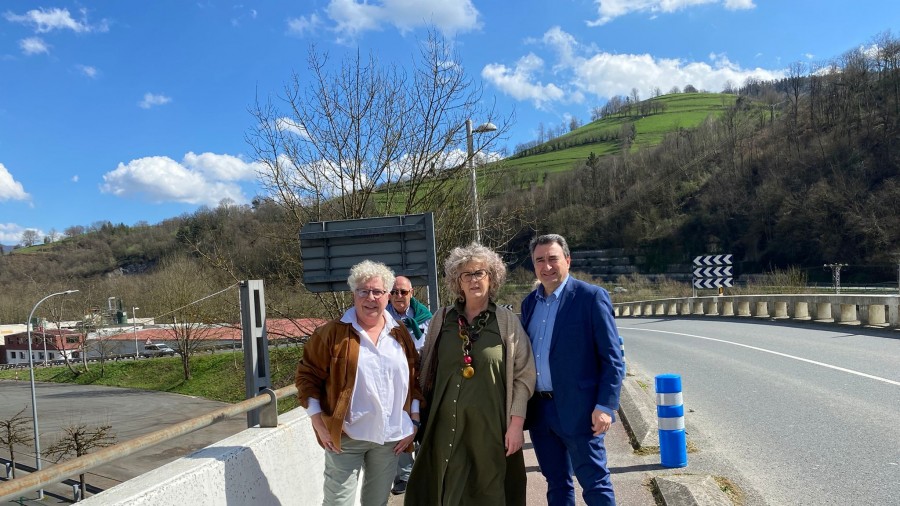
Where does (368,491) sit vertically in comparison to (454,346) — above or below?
below

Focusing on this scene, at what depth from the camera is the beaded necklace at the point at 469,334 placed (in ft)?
10.2

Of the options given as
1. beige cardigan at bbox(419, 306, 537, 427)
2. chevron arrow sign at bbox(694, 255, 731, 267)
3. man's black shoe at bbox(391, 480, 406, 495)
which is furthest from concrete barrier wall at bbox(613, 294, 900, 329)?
beige cardigan at bbox(419, 306, 537, 427)

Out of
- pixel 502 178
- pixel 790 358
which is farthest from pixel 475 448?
pixel 502 178

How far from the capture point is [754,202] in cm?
7006

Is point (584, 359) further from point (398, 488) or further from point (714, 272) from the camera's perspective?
point (714, 272)

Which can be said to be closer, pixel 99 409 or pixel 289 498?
pixel 289 498

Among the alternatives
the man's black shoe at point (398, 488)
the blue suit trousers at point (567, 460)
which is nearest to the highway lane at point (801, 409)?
the blue suit trousers at point (567, 460)

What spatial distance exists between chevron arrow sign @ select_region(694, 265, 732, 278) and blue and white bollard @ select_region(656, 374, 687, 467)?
2322 centimetres

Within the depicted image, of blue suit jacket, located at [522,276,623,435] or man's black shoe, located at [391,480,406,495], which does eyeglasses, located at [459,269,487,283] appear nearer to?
blue suit jacket, located at [522,276,623,435]

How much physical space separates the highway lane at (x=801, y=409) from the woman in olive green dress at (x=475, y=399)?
2.51 m

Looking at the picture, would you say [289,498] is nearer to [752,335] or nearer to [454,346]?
[454,346]

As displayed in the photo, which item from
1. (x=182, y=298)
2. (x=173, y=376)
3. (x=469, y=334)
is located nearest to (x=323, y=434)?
(x=469, y=334)

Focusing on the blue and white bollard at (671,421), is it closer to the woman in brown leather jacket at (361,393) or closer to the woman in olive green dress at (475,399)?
the woman in olive green dress at (475,399)

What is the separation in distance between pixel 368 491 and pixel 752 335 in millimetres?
15754
